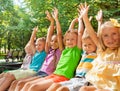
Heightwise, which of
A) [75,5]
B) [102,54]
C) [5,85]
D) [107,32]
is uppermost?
[75,5]

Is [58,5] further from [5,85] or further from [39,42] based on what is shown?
[5,85]

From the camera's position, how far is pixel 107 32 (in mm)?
2807

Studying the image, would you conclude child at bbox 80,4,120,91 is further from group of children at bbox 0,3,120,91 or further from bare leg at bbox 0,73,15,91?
bare leg at bbox 0,73,15,91

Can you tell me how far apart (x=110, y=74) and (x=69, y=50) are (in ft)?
3.25

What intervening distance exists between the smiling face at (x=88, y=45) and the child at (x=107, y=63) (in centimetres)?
25

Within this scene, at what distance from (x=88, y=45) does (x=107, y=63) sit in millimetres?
515

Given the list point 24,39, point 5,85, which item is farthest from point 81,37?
point 24,39

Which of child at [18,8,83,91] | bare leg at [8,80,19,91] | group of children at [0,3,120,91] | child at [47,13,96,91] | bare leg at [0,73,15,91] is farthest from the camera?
bare leg at [0,73,15,91]

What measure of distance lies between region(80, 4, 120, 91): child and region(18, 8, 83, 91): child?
53cm

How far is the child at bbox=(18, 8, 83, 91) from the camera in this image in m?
3.37

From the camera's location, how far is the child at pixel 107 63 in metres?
2.66

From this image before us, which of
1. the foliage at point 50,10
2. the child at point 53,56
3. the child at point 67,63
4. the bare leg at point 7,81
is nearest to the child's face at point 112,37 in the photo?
the child at point 67,63

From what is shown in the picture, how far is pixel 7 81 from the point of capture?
3.88 metres

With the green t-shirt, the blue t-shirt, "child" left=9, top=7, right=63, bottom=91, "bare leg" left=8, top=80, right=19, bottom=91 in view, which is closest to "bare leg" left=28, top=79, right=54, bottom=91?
the green t-shirt
